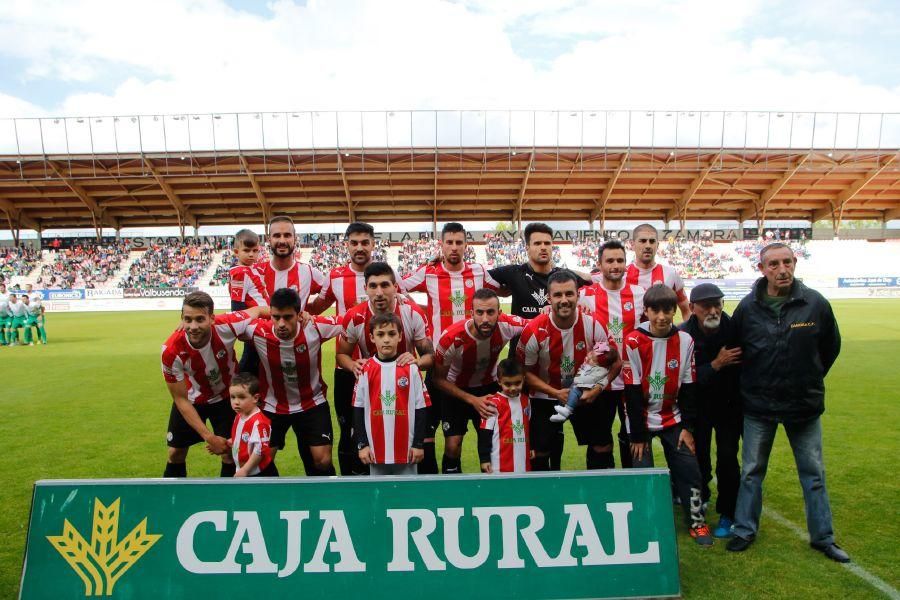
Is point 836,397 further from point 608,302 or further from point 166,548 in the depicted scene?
point 166,548

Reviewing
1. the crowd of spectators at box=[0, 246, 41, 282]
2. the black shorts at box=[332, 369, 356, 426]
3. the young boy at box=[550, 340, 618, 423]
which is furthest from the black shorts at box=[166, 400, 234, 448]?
the crowd of spectators at box=[0, 246, 41, 282]

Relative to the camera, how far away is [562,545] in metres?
2.96

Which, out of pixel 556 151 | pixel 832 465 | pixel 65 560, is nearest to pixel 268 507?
pixel 65 560

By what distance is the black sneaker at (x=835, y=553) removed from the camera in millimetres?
3496

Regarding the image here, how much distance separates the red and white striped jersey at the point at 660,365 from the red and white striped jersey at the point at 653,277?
1.31 meters

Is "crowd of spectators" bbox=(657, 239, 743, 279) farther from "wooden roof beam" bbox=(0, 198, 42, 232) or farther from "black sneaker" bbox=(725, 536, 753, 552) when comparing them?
"wooden roof beam" bbox=(0, 198, 42, 232)

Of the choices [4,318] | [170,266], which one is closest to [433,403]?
[4,318]

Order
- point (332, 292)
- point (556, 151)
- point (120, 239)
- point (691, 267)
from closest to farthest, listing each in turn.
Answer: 1. point (332, 292)
2. point (556, 151)
3. point (691, 267)
4. point (120, 239)

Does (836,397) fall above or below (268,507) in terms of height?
below

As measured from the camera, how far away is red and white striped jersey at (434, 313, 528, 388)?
435 cm

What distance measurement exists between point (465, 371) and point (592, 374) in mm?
997

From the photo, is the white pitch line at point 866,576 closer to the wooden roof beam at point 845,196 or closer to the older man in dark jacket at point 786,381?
the older man in dark jacket at point 786,381

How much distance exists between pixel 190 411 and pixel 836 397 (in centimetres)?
842

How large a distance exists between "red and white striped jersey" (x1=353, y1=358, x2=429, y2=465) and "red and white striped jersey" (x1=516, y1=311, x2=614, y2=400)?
93cm
